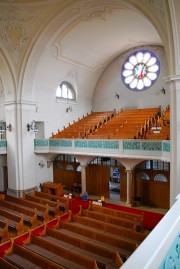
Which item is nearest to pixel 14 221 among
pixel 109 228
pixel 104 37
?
pixel 109 228

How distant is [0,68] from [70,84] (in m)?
5.04

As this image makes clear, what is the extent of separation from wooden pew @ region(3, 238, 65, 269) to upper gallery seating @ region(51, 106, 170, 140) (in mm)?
6501

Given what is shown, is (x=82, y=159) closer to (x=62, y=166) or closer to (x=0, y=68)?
(x=62, y=166)

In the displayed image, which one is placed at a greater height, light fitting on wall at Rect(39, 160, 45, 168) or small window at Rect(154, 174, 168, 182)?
light fitting on wall at Rect(39, 160, 45, 168)

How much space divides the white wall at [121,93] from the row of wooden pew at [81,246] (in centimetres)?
864

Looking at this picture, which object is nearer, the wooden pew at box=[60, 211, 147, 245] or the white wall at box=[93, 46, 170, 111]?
the wooden pew at box=[60, 211, 147, 245]

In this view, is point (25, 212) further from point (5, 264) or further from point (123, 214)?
point (5, 264)

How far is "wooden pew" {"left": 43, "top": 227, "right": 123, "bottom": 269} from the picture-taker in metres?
5.81

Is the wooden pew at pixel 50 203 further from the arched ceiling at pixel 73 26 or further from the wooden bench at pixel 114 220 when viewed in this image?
the arched ceiling at pixel 73 26

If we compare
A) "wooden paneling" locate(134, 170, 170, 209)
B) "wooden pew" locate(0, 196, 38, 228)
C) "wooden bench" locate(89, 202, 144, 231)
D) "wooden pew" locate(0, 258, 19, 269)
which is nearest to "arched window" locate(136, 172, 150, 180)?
"wooden paneling" locate(134, 170, 170, 209)

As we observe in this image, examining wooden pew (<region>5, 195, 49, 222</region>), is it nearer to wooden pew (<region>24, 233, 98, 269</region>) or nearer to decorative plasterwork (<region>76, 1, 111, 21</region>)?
wooden pew (<region>24, 233, 98, 269</region>)

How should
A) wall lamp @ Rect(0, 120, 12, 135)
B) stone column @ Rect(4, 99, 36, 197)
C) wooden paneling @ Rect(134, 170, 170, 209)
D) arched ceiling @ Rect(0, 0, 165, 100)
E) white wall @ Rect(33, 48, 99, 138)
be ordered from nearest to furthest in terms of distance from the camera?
arched ceiling @ Rect(0, 0, 165, 100)
wooden paneling @ Rect(134, 170, 170, 209)
stone column @ Rect(4, 99, 36, 197)
wall lamp @ Rect(0, 120, 12, 135)
white wall @ Rect(33, 48, 99, 138)

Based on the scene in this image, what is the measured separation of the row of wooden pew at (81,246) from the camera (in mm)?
5766

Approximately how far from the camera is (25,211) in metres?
10.1
